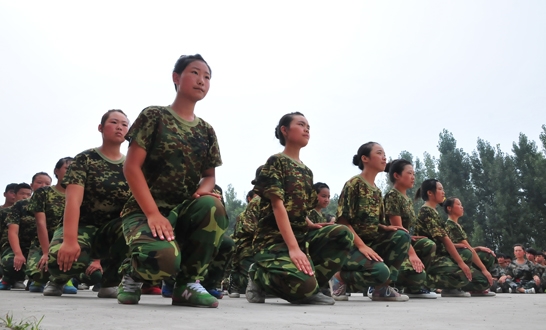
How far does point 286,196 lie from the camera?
4648 millimetres

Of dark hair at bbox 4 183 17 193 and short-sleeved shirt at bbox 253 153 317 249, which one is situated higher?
dark hair at bbox 4 183 17 193

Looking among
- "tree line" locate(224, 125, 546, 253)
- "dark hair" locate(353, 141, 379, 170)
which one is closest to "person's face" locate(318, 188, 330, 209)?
"dark hair" locate(353, 141, 379, 170)

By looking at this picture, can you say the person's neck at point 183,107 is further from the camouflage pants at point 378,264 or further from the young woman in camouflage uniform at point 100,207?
the camouflage pants at point 378,264

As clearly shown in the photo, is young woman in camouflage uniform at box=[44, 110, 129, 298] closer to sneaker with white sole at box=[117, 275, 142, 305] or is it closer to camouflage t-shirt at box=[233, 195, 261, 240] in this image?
sneaker with white sole at box=[117, 275, 142, 305]

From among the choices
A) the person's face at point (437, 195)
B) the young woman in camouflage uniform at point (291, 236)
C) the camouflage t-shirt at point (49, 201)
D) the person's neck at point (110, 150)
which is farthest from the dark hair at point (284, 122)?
the person's face at point (437, 195)

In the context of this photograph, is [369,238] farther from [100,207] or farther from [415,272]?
[100,207]

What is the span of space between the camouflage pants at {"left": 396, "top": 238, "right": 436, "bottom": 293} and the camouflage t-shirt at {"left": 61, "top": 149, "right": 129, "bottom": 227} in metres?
3.26

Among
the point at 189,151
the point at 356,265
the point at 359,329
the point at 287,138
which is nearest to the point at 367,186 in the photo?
the point at 356,265

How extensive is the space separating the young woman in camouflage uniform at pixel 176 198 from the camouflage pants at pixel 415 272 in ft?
10.7

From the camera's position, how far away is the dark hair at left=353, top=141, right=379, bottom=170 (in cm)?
587

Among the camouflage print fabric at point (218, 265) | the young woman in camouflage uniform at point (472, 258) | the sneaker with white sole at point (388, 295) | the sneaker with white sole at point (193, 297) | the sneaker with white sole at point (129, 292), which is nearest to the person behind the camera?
the sneaker with white sole at point (193, 297)

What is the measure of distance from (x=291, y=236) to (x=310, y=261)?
361mm

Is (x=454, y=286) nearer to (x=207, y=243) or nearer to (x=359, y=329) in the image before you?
(x=207, y=243)

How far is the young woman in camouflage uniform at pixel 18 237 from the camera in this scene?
688cm
